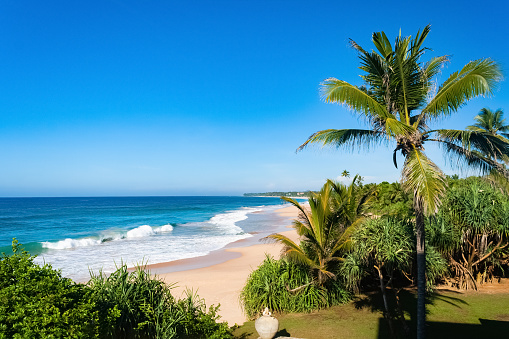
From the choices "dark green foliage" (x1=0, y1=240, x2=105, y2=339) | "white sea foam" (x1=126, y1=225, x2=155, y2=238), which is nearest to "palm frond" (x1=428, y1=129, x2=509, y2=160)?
"dark green foliage" (x1=0, y1=240, x2=105, y2=339)

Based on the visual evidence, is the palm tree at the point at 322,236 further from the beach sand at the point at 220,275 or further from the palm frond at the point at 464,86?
the palm frond at the point at 464,86

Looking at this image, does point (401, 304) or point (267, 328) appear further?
point (401, 304)

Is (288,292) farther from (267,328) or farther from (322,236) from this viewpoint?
(267,328)

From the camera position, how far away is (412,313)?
8625mm

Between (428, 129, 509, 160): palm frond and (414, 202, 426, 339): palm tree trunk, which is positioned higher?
(428, 129, 509, 160): palm frond

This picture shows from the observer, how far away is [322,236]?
374 inches

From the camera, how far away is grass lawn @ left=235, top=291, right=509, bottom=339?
24.4ft

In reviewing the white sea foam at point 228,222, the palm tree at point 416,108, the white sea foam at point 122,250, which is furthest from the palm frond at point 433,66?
the white sea foam at point 228,222

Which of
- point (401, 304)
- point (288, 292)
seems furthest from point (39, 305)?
point (401, 304)

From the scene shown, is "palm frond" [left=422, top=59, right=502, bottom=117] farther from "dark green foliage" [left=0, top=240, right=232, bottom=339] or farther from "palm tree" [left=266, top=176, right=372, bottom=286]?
"dark green foliage" [left=0, top=240, right=232, bottom=339]

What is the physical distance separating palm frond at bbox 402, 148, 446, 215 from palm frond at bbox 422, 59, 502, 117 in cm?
111

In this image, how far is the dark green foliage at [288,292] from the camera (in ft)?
30.6

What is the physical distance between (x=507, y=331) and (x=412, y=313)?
2.07m

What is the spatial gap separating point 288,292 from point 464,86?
6849 mm
